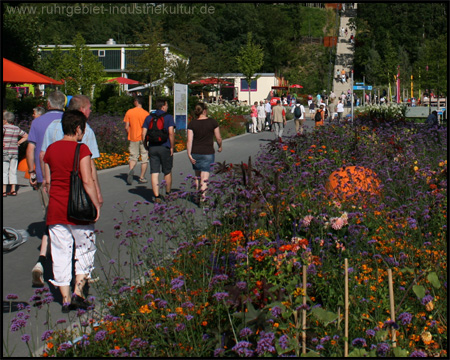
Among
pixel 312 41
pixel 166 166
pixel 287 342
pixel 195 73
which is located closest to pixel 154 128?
pixel 166 166

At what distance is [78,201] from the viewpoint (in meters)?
5.38

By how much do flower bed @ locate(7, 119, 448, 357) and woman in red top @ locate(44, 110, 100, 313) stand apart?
41 cm

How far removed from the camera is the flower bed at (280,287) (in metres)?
3.59

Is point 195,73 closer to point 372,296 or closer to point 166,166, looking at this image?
point 166,166

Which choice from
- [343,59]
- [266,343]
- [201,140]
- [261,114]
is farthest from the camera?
[343,59]

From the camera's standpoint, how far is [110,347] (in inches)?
161

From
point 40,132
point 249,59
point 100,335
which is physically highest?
point 249,59

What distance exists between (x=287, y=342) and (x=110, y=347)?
4.10 feet

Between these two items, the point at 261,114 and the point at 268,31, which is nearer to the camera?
the point at 261,114

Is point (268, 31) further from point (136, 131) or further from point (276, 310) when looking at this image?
point (276, 310)

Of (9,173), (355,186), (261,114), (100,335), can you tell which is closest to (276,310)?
(100,335)

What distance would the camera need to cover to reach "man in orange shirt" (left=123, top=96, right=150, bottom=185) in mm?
13070

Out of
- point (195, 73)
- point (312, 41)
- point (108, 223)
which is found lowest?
point (108, 223)

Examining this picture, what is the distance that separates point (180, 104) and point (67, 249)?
16.7 m
